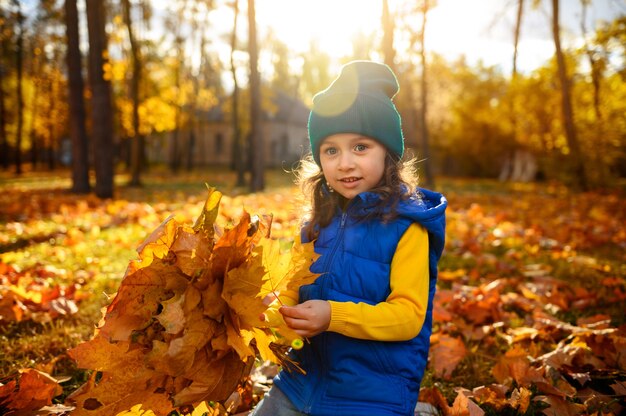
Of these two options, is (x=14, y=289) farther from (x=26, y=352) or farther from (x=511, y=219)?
(x=511, y=219)

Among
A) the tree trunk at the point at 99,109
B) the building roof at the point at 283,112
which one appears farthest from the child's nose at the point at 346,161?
the building roof at the point at 283,112

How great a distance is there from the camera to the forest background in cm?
417

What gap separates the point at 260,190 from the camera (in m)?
13.9

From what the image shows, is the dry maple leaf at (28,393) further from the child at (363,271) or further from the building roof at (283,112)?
the building roof at (283,112)

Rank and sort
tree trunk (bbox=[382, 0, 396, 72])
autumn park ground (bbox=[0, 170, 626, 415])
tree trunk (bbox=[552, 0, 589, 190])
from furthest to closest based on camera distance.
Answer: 1. tree trunk (bbox=[552, 0, 589, 190])
2. tree trunk (bbox=[382, 0, 396, 72])
3. autumn park ground (bbox=[0, 170, 626, 415])

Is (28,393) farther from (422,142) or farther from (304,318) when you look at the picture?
(422,142)

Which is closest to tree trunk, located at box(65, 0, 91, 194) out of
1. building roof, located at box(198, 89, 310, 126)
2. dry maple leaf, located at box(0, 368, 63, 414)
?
dry maple leaf, located at box(0, 368, 63, 414)

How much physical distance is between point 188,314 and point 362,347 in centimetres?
70

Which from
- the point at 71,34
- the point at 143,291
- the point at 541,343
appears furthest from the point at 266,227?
the point at 71,34

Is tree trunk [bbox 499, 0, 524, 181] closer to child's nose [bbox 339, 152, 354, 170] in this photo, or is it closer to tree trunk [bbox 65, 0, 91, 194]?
tree trunk [bbox 65, 0, 91, 194]

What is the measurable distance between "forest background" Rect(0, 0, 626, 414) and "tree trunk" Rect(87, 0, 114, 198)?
0.11 ft

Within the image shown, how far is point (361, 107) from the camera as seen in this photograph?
6.15 feet

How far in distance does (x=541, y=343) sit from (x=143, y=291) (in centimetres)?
230

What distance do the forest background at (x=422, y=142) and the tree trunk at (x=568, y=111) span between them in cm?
4
